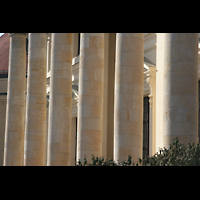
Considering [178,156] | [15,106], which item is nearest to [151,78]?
[15,106]

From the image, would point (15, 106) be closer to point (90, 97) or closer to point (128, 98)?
point (90, 97)

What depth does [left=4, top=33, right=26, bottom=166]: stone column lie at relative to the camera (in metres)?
59.2

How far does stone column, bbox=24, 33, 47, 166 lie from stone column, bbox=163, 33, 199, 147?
2682cm

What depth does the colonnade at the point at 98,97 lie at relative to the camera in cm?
2731

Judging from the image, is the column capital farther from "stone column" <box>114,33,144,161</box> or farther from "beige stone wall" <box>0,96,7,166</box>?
"beige stone wall" <box>0,96,7,166</box>

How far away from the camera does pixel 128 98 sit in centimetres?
3491

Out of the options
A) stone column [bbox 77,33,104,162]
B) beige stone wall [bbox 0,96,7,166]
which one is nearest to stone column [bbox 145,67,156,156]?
stone column [bbox 77,33,104,162]

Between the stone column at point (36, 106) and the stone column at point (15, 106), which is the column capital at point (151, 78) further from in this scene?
the stone column at point (15, 106)

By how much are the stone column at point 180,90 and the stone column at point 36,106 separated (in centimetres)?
2682

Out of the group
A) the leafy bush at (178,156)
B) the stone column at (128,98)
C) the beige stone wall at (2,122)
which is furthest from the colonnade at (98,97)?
the beige stone wall at (2,122)

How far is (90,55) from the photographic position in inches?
1592
